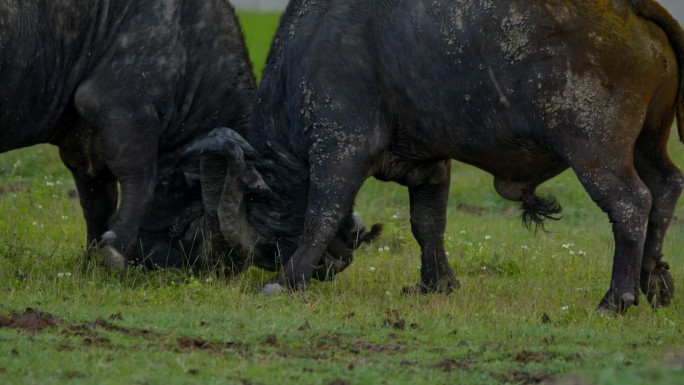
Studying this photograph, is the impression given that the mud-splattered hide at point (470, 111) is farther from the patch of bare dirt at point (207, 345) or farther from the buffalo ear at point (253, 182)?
the patch of bare dirt at point (207, 345)

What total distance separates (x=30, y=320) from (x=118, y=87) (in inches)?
104

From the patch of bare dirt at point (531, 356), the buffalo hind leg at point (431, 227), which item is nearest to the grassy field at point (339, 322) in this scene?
the patch of bare dirt at point (531, 356)

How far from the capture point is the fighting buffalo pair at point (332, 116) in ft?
28.2

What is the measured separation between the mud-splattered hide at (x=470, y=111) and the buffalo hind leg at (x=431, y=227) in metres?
0.01

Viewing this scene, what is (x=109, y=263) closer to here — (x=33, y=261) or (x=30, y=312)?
(x=33, y=261)

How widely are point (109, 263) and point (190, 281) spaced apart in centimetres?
67

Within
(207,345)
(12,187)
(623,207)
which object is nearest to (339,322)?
(207,345)

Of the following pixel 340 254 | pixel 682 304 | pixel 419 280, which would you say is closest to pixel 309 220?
pixel 340 254

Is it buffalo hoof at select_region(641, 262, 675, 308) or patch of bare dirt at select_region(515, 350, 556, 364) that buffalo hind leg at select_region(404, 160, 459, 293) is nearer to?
buffalo hoof at select_region(641, 262, 675, 308)

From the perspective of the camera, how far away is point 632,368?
6871 millimetres

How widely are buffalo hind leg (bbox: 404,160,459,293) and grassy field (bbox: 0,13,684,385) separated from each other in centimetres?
24

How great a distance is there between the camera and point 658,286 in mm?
9305

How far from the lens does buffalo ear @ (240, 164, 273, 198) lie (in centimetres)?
978

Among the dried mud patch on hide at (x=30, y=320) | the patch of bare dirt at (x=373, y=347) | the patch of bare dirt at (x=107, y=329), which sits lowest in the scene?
the dried mud patch on hide at (x=30, y=320)
